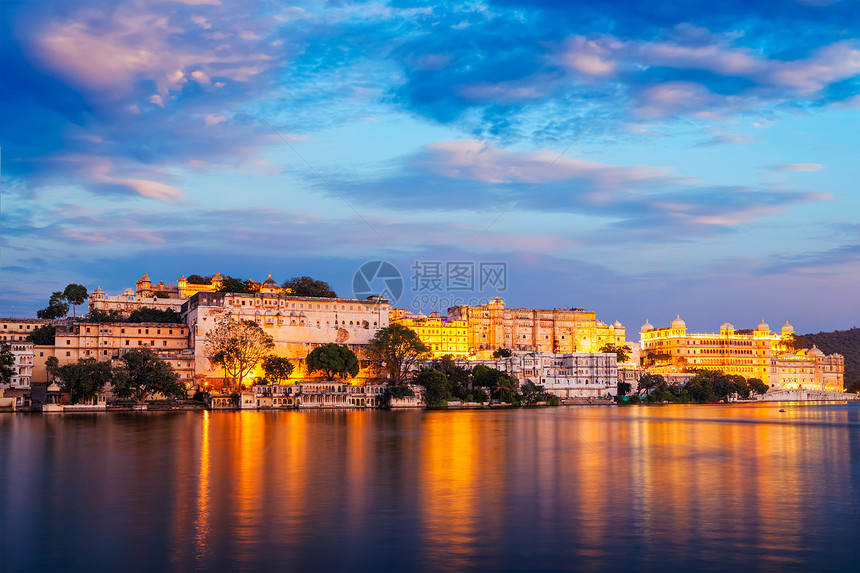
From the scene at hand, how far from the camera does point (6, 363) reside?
2357 inches

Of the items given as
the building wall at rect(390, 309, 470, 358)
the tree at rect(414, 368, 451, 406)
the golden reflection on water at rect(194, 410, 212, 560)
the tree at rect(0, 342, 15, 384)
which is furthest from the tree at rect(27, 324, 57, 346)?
the golden reflection on water at rect(194, 410, 212, 560)

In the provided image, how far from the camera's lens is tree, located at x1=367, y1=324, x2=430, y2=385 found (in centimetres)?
7294

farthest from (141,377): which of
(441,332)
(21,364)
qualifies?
(441,332)

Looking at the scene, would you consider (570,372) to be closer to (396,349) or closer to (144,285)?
(396,349)

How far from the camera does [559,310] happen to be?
384 ft

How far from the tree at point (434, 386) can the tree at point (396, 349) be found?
7.90ft

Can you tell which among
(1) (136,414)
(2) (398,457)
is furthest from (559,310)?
(2) (398,457)

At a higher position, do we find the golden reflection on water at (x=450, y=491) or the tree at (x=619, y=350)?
the tree at (x=619, y=350)

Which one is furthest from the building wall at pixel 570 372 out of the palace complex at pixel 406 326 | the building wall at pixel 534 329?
the building wall at pixel 534 329

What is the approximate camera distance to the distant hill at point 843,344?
151m

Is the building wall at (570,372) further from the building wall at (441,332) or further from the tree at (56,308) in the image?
the tree at (56,308)

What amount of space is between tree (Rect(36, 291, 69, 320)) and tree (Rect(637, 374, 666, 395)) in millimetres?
60771

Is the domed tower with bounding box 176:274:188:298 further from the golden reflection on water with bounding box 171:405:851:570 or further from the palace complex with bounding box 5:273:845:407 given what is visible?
the golden reflection on water with bounding box 171:405:851:570

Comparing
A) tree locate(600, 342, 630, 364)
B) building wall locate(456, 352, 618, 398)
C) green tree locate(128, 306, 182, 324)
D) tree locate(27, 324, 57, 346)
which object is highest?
green tree locate(128, 306, 182, 324)
